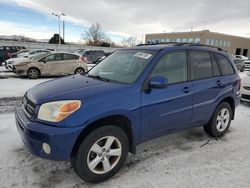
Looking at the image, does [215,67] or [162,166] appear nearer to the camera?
[162,166]

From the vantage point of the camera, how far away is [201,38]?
5744 cm

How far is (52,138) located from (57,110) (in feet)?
1.07

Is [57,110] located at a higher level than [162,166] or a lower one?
higher

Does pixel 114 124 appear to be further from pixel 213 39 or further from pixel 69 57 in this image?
pixel 213 39

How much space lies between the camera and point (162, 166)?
3.35 metres

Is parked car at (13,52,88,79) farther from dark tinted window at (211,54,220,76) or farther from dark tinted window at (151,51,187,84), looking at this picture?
dark tinted window at (151,51,187,84)

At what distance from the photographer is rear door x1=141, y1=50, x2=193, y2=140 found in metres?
3.21

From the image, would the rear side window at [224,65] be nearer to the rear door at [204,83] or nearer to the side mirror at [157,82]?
the rear door at [204,83]

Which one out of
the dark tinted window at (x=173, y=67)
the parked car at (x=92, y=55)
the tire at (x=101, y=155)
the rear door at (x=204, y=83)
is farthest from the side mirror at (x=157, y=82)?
the parked car at (x=92, y=55)

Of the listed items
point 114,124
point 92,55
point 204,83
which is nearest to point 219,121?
point 204,83

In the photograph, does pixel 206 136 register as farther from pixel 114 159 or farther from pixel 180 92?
pixel 114 159

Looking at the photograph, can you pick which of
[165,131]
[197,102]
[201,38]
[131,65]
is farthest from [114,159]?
[201,38]

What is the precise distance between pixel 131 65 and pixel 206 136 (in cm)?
226

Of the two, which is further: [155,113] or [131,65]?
[131,65]
